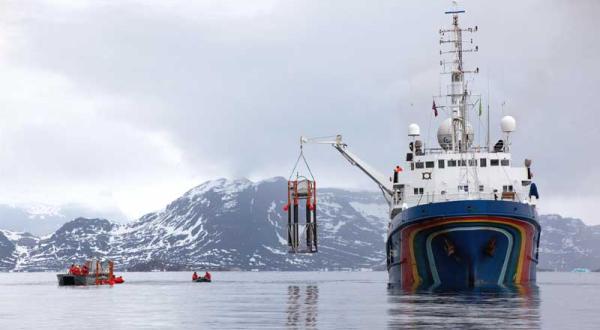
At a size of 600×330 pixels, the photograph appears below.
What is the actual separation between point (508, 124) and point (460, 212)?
24541 millimetres

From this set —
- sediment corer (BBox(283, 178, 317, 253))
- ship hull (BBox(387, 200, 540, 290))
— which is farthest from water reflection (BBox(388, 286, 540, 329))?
sediment corer (BBox(283, 178, 317, 253))

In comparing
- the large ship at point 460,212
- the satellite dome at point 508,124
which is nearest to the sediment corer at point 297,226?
the large ship at point 460,212

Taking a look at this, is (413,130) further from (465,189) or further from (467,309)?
(467,309)

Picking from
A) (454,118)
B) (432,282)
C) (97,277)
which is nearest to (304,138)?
(454,118)

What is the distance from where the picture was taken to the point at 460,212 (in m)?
79.9

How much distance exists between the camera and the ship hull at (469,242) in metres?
80.1

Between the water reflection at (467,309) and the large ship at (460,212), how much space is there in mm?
3581

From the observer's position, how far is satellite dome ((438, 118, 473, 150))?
102 meters

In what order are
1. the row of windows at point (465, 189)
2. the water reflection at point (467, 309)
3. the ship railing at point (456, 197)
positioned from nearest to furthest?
the water reflection at point (467, 309), the ship railing at point (456, 197), the row of windows at point (465, 189)

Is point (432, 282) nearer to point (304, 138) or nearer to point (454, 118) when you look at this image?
point (454, 118)

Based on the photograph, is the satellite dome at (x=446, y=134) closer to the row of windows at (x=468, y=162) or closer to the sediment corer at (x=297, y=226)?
the row of windows at (x=468, y=162)

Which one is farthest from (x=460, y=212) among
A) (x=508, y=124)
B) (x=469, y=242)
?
(x=508, y=124)

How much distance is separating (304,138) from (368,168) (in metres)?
8.98

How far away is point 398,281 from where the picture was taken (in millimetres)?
98000
